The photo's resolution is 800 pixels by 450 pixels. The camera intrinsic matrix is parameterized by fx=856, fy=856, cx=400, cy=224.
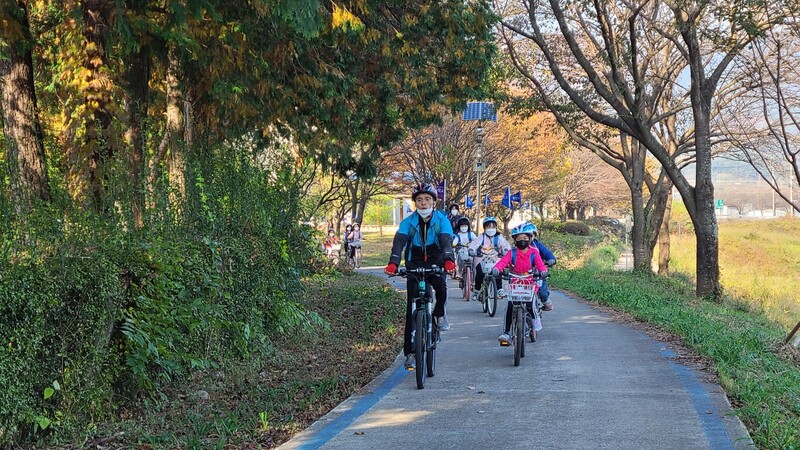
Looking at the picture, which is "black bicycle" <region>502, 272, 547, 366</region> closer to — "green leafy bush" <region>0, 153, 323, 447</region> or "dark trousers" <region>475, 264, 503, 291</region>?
"green leafy bush" <region>0, 153, 323, 447</region>

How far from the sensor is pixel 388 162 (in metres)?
38.8

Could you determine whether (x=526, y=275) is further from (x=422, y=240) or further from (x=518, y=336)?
(x=422, y=240)

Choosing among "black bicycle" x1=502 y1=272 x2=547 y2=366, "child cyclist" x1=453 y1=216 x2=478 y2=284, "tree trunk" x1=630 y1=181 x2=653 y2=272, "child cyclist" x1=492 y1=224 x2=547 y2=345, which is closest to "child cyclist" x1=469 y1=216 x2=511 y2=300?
"child cyclist" x1=453 y1=216 x2=478 y2=284

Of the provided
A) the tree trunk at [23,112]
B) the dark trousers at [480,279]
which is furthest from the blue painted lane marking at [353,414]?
the dark trousers at [480,279]

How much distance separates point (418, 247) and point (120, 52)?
4.51 meters

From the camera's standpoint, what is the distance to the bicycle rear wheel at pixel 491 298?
14.9 metres

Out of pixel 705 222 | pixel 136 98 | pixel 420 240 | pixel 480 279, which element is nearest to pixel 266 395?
pixel 420 240

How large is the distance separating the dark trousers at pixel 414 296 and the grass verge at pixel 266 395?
60 cm

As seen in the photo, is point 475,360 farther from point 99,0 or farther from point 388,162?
point 388,162

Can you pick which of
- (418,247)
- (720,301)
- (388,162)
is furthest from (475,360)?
(388,162)

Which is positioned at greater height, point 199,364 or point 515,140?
point 515,140

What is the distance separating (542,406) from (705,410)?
1.36m

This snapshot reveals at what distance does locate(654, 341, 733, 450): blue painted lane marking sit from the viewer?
244 inches

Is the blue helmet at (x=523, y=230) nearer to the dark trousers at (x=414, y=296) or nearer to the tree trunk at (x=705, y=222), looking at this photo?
the dark trousers at (x=414, y=296)
